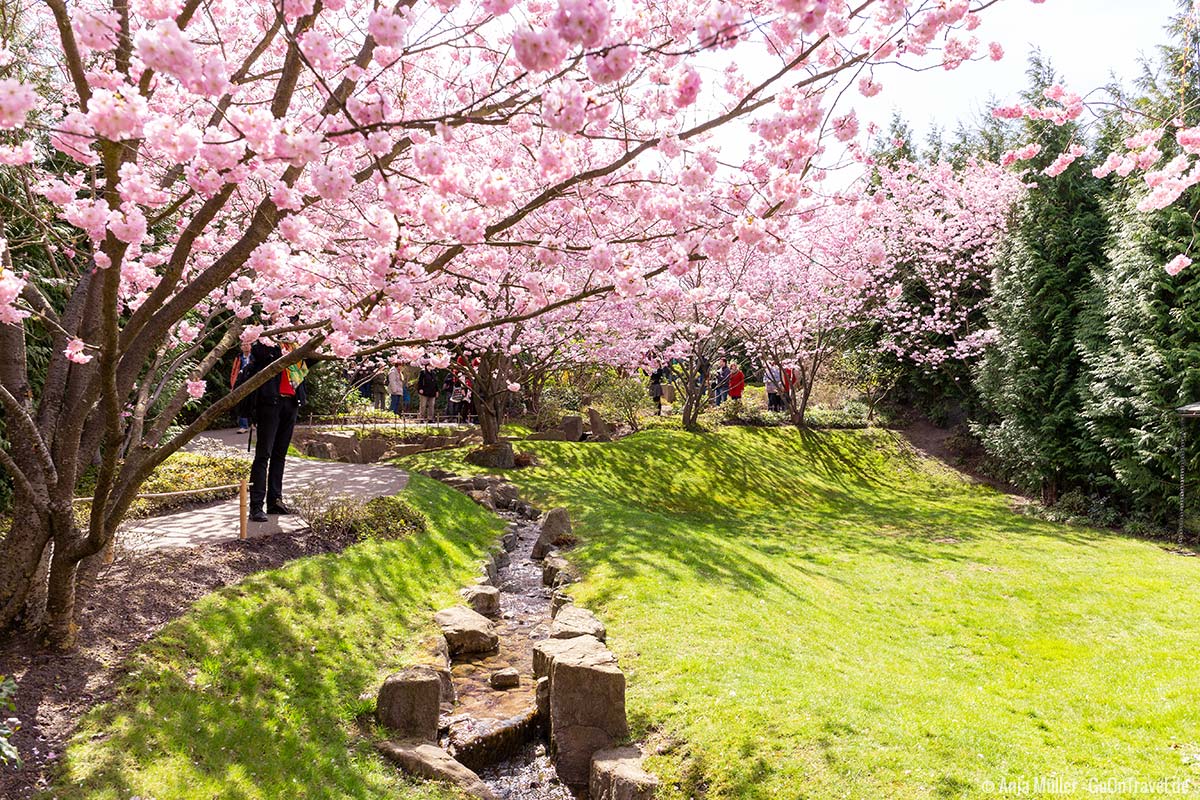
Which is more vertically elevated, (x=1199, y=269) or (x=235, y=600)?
(x=1199, y=269)

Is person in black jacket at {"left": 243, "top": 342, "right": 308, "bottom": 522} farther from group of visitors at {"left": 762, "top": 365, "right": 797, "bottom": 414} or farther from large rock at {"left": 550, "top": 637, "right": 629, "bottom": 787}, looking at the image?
group of visitors at {"left": 762, "top": 365, "right": 797, "bottom": 414}

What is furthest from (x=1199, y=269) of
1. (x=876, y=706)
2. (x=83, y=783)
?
(x=83, y=783)

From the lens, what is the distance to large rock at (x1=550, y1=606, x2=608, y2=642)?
5.96 m

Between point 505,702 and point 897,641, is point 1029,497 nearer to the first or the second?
point 897,641

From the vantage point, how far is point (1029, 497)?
15.3m

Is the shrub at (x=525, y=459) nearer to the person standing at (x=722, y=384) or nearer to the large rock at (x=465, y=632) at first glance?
the large rock at (x=465, y=632)

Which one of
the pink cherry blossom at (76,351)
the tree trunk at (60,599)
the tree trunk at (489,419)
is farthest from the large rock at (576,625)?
the tree trunk at (489,419)

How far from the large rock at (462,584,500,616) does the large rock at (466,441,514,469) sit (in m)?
6.51

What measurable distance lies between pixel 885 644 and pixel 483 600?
3.83 m

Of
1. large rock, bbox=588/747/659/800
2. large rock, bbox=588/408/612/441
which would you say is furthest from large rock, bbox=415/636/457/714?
large rock, bbox=588/408/612/441

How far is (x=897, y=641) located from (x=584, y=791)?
3.59 meters

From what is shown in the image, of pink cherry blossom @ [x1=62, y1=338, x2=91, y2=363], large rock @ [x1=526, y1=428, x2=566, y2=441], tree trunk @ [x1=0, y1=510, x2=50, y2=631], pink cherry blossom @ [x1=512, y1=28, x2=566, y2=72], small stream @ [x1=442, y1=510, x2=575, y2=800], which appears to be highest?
pink cherry blossom @ [x1=512, y1=28, x2=566, y2=72]

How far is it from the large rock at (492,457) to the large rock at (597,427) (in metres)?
3.63

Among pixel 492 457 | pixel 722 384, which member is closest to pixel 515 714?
pixel 492 457
